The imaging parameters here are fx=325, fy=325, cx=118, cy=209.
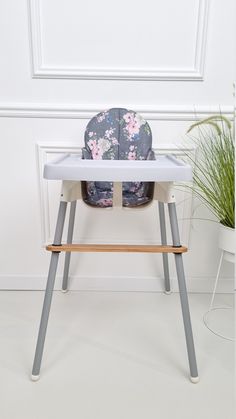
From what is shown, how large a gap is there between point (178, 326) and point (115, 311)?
0.85 feet

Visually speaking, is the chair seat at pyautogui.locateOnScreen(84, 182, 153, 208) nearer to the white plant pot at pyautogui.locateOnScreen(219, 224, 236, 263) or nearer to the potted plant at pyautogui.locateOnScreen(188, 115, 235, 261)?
the potted plant at pyautogui.locateOnScreen(188, 115, 235, 261)

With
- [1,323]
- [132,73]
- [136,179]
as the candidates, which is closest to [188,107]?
[132,73]

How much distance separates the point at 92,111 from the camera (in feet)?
4.28

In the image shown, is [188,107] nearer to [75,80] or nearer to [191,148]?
[191,148]

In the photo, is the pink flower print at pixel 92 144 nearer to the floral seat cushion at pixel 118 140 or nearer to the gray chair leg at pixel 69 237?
the floral seat cushion at pixel 118 140

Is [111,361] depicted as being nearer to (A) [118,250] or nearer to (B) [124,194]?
(A) [118,250]

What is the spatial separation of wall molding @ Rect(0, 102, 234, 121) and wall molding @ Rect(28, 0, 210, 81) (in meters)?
0.11

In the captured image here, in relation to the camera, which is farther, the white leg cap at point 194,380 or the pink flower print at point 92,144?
the pink flower print at point 92,144

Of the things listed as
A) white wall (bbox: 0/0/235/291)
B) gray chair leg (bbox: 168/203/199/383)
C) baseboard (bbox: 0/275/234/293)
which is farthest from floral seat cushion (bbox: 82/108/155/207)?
baseboard (bbox: 0/275/234/293)

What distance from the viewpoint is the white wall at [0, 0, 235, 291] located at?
1.24 metres

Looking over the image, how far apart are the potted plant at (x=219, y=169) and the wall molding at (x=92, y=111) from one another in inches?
2.2

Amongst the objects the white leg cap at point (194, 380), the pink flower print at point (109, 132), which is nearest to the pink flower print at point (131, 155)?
the pink flower print at point (109, 132)

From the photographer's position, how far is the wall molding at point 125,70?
124cm

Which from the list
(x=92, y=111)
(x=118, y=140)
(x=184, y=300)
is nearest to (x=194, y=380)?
(x=184, y=300)
